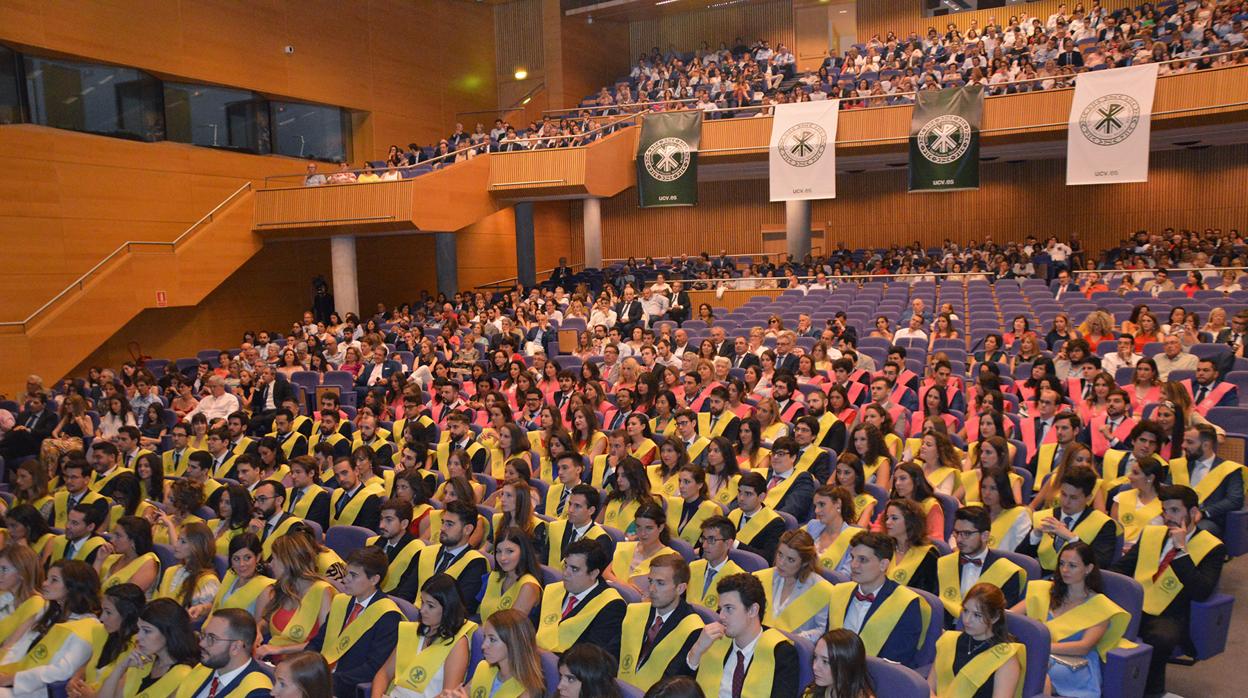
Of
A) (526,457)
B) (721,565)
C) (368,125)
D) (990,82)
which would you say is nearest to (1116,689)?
(721,565)

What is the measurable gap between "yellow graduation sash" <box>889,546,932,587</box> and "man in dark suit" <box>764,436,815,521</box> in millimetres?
1126

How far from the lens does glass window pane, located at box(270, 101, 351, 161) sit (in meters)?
16.1

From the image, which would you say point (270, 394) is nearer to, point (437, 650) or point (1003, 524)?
point (437, 650)

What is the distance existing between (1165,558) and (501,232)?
17.8 metres

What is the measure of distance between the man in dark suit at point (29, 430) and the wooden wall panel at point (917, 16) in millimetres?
17601

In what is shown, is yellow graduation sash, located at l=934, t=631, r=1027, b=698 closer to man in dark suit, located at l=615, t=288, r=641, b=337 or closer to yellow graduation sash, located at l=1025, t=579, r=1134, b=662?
yellow graduation sash, located at l=1025, t=579, r=1134, b=662

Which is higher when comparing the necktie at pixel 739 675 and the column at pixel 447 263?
the column at pixel 447 263

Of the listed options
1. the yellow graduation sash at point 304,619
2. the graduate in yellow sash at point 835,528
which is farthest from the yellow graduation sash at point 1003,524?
the yellow graduation sash at point 304,619

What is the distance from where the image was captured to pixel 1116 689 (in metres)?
3.35

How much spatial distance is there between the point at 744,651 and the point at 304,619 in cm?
198

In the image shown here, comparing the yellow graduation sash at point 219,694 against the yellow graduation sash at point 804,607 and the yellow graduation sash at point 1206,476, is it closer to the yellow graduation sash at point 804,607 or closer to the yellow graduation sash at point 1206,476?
the yellow graduation sash at point 804,607

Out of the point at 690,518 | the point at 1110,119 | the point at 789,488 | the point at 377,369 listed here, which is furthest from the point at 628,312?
the point at 690,518

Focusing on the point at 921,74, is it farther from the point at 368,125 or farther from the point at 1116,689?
the point at 1116,689

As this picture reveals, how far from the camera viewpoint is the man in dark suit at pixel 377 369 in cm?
998
